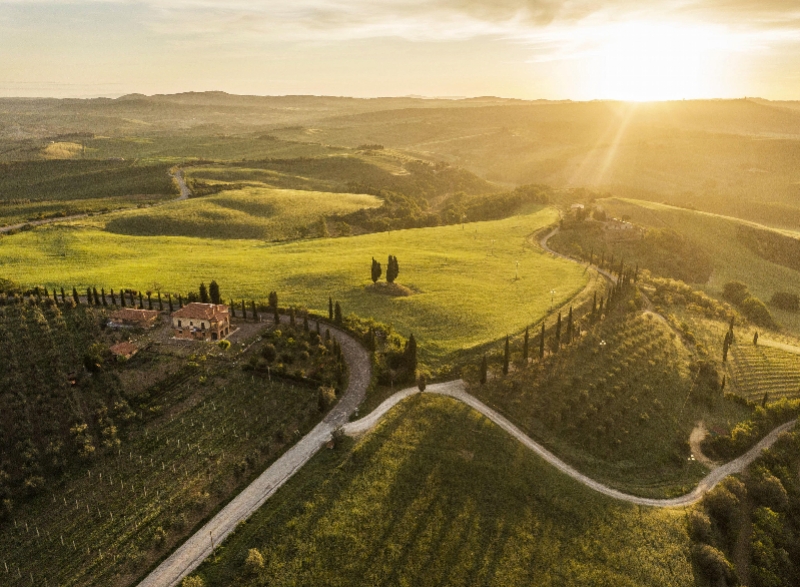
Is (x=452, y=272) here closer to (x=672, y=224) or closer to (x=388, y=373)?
(x=388, y=373)

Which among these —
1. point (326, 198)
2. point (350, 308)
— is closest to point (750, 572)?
point (350, 308)

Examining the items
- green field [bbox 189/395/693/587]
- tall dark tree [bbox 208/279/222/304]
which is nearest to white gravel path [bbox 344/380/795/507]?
green field [bbox 189/395/693/587]

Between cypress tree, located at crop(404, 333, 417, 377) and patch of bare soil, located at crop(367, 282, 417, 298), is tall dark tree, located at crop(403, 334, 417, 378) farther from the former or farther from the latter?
patch of bare soil, located at crop(367, 282, 417, 298)

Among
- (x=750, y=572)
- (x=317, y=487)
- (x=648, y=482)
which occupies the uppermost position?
(x=317, y=487)

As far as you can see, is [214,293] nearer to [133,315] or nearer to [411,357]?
[133,315]

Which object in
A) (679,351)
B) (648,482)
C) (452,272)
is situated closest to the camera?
(648,482)

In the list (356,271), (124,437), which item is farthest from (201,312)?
(356,271)
